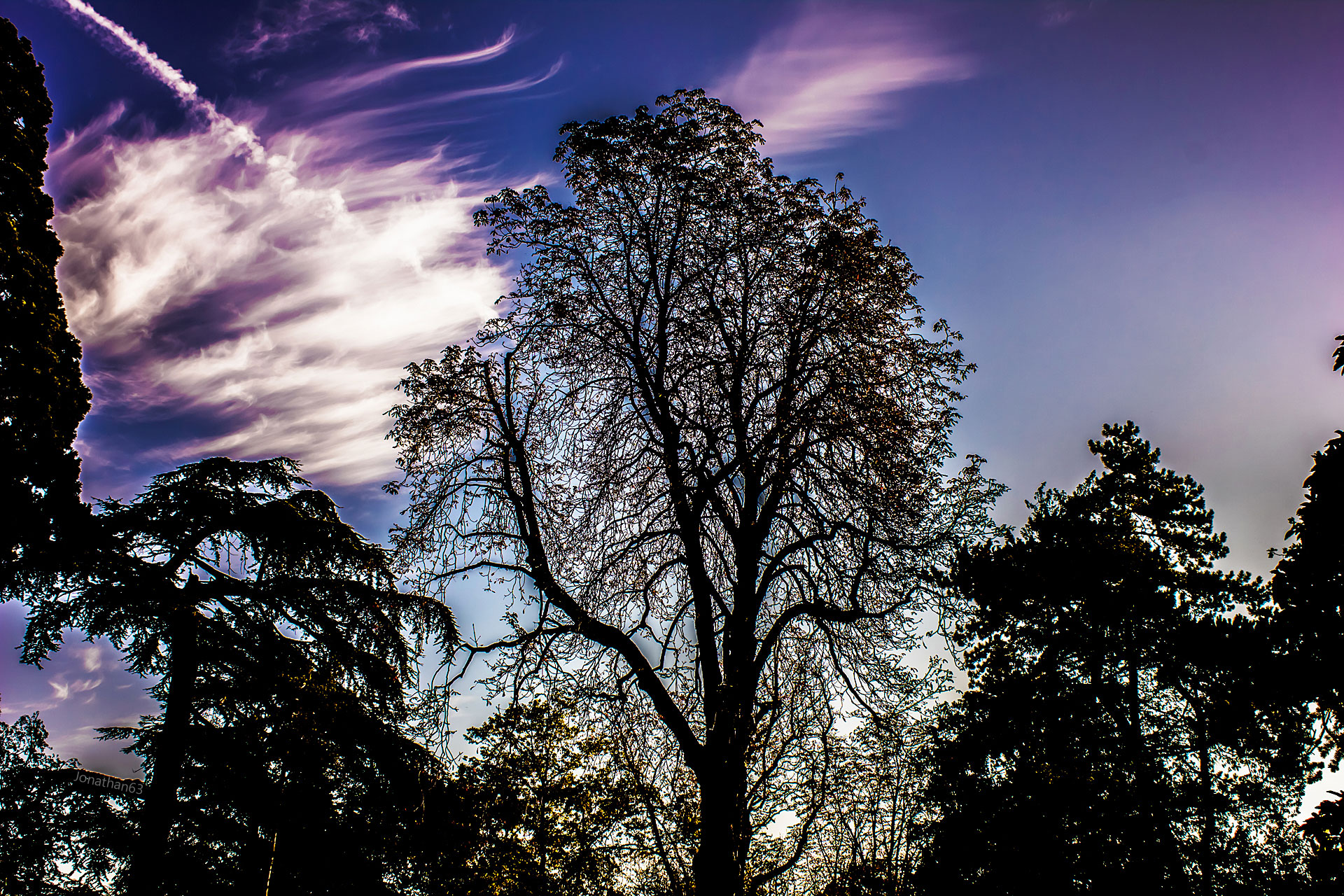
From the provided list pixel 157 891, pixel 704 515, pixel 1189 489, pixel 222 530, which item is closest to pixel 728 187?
pixel 704 515

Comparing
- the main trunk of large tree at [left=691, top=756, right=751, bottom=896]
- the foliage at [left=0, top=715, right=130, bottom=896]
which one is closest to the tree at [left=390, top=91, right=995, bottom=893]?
the main trunk of large tree at [left=691, top=756, right=751, bottom=896]

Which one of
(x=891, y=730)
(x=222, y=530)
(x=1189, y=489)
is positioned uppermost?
(x=1189, y=489)

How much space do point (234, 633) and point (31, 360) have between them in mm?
5640

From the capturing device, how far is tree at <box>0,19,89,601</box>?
38.4 ft

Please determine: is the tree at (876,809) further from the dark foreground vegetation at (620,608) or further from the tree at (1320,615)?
the tree at (1320,615)

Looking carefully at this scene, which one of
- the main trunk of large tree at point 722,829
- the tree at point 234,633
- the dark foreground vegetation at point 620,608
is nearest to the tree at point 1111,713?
the dark foreground vegetation at point 620,608

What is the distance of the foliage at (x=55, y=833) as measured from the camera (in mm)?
13500

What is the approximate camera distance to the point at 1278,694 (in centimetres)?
1625

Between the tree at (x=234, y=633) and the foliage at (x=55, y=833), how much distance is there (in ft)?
4.51

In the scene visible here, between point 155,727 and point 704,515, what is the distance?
10.9m

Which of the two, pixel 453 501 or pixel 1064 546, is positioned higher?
pixel 1064 546

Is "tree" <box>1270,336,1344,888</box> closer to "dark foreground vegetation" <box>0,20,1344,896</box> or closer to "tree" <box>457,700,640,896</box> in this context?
"dark foreground vegetation" <box>0,20,1344,896</box>

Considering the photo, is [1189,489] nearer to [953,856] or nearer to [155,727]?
[953,856]

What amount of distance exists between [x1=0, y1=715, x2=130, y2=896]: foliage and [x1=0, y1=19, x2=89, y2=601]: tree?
15.1 feet
